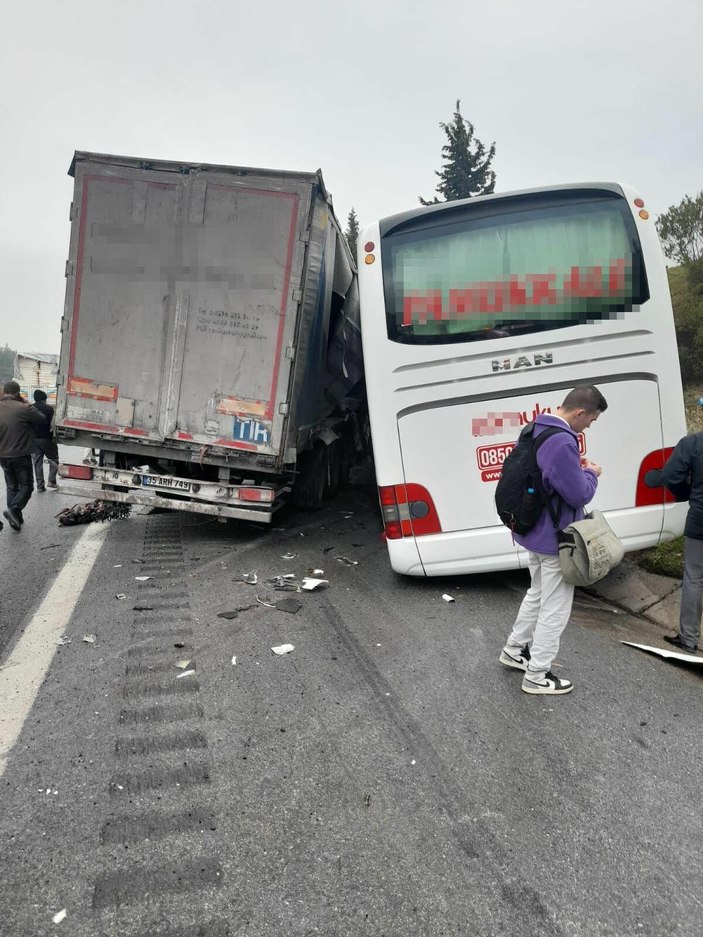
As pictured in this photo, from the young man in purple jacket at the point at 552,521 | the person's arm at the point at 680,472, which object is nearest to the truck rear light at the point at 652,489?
the person's arm at the point at 680,472

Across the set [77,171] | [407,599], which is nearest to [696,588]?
[407,599]

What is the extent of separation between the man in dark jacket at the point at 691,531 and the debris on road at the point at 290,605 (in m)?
2.86

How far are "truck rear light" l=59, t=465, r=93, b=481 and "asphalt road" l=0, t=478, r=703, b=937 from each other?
7.37 ft

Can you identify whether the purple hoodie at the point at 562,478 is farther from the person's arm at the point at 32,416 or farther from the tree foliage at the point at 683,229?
the tree foliage at the point at 683,229

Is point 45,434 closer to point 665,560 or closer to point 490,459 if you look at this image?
point 490,459

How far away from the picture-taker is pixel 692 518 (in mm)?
4340

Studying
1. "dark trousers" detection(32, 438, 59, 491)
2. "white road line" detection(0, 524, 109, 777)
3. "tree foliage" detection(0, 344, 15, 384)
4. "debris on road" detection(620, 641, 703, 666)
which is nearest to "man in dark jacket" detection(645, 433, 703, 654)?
"debris on road" detection(620, 641, 703, 666)

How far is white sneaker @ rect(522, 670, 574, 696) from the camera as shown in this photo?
360cm

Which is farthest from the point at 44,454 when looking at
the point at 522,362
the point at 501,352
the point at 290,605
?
the point at 522,362

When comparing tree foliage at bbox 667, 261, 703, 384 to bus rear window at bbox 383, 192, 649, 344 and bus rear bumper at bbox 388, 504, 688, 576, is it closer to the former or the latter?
bus rear window at bbox 383, 192, 649, 344

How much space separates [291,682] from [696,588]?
2.92 meters

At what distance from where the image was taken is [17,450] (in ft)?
26.9

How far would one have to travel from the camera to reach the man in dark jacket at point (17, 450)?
8.16 m

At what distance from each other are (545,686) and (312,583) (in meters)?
2.51
